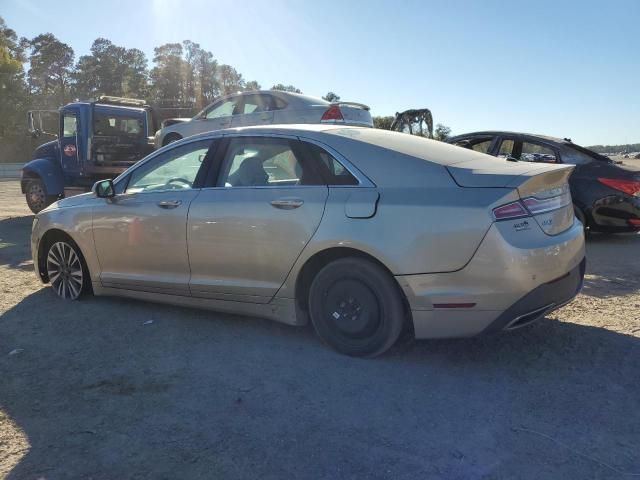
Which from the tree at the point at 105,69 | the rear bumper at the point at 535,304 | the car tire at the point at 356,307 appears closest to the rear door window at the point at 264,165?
the car tire at the point at 356,307

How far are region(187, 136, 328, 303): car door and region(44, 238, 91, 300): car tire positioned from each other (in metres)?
1.53

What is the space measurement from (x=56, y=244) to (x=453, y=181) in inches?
161

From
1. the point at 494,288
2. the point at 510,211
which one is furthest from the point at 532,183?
the point at 494,288

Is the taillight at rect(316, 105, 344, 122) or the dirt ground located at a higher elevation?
the taillight at rect(316, 105, 344, 122)

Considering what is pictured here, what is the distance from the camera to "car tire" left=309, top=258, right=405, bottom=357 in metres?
3.74

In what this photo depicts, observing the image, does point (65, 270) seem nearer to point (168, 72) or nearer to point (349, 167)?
point (349, 167)

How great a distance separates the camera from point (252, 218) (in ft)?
13.8

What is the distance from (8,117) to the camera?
52.2 metres

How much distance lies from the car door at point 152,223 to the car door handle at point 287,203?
0.88 metres

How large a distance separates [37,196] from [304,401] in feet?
34.3

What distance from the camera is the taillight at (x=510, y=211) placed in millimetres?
3424

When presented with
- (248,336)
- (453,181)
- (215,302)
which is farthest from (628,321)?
(215,302)

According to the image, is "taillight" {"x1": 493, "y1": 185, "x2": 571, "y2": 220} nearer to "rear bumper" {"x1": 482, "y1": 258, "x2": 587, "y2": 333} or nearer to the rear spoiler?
"rear bumper" {"x1": 482, "y1": 258, "x2": 587, "y2": 333}

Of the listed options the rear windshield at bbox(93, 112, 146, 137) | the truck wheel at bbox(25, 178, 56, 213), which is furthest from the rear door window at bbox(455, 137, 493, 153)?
the truck wheel at bbox(25, 178, 56, 213)
